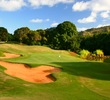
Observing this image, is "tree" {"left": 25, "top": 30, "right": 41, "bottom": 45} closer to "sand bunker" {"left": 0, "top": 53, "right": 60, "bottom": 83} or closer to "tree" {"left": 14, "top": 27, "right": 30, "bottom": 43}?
"tree" {"left": 14, "top": 27, "right": 30, "bottom": 43}

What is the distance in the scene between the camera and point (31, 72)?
33.0m

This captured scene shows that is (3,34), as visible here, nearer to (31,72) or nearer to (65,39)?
(65,39)

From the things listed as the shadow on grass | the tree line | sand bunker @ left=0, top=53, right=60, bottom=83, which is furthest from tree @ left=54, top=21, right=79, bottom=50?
sand bunker @ left=0, top=53, right=60, bottom=83

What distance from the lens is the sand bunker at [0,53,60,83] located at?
2902cm

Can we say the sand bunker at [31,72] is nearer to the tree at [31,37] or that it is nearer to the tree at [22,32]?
the tree at [22,32]

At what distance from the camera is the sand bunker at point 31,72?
2902cm

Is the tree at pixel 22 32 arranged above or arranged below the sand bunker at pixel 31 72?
above

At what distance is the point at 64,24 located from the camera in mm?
99312

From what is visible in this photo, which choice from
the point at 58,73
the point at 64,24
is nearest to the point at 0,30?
the point at 64,24

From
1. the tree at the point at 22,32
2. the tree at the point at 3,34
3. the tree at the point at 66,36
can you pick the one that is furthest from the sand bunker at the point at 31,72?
the tree at the point at 3,34

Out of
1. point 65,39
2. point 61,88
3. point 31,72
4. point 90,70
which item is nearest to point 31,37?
point 65,39

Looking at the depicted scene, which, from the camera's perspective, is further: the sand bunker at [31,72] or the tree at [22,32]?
the tree at [22,32]

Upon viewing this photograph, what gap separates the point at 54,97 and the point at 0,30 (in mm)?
106708

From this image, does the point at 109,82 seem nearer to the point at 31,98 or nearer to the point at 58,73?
the point at 58,73
